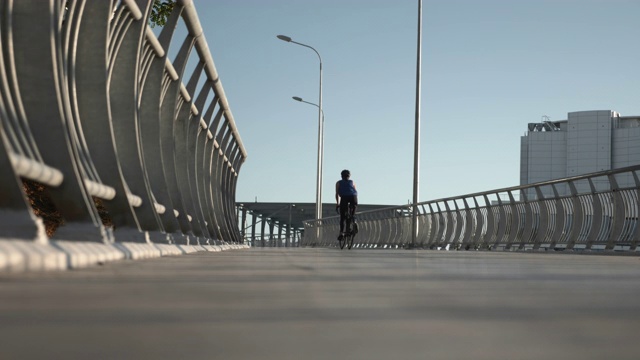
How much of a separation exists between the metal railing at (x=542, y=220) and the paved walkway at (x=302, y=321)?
1274 cm

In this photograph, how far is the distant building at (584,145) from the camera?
452 feet

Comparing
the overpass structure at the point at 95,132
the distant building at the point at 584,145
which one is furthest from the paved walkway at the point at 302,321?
the distant building at the point at 584,145

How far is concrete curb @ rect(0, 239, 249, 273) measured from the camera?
3.51m

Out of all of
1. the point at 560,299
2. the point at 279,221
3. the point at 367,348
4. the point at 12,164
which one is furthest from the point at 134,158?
the point at 279,221

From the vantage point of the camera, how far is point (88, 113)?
6.73 metres

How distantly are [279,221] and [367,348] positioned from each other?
104353 mm

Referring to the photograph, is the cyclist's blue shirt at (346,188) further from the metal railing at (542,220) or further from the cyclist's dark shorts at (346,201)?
the metal railing at (542,220)

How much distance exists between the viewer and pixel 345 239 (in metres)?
23.8

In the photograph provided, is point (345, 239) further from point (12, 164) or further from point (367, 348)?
point (367, 348)

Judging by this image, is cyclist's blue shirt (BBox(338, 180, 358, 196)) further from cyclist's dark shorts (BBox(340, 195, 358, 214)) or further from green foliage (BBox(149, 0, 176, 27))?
green foliage (BBox(149, 0, 176, 27))

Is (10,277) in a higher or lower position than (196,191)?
lower

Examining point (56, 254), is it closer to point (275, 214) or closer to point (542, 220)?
point (542, 220)

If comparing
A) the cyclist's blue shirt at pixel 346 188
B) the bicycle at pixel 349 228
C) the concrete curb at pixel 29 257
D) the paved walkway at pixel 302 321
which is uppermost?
the cyclist's blue shirt at pixel 346 188

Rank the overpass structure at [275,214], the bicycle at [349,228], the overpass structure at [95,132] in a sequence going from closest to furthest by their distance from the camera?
the overpass structure at [95,132] → the bicycle at [349,228] → the overpass structure at [275,214]
